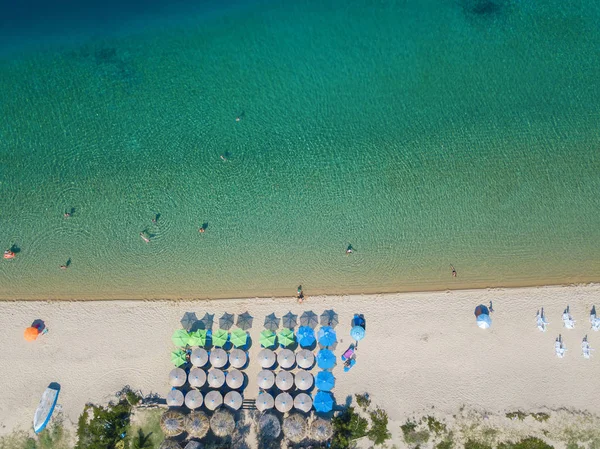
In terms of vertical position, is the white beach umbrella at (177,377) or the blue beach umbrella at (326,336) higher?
the blue beach umbrella at (326,336)

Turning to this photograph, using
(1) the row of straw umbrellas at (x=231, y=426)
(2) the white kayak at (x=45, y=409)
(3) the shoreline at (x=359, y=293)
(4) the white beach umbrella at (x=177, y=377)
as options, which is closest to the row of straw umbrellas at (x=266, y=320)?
(3) the shoreline at (x=359, y=293)

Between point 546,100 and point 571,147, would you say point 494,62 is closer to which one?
point 546,100

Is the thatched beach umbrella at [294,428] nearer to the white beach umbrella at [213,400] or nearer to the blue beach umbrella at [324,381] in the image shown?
the blue beach umbrella at [324,381]

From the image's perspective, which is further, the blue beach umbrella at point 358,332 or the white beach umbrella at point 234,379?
the blue beach umbrella at point 358,332

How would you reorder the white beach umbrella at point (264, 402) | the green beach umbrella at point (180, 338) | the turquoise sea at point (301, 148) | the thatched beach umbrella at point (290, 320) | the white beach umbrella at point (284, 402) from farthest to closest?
the turquoise sea at point (301, 148) < the thatched beach umbrella at point (290, 320) < the green beach umbrella at point (180, 338) < the white beach umbrella at point (264, 402) < the white beach umbrella at point (284, 402)

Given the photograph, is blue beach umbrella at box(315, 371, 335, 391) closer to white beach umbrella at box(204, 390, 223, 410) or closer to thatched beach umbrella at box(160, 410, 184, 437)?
white beach umbrella at box(204, 390, 223, 410)
